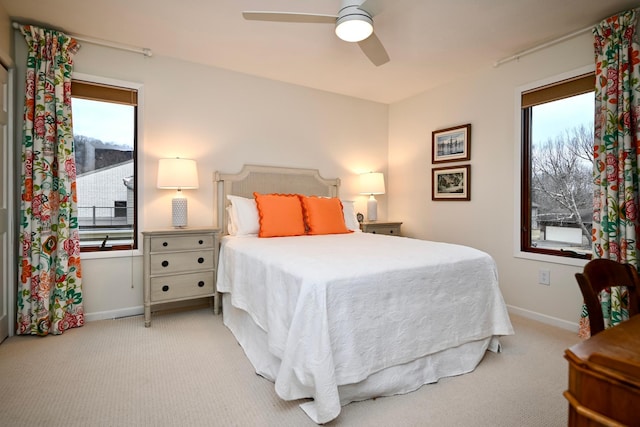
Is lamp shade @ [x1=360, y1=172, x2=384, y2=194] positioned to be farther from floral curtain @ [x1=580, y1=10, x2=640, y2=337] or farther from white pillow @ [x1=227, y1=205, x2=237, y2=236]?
floral curtain @ [x1=580, y1=10, x2=640, y2=337]

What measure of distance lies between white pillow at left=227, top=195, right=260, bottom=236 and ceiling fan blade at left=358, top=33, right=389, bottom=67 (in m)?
Result: 1.72

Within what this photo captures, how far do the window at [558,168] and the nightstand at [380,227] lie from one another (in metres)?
1.47

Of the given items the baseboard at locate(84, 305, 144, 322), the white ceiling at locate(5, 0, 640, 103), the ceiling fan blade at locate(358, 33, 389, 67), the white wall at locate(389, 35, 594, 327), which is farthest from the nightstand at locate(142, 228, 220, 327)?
the white wall at locate(389, 35, 594, 327)

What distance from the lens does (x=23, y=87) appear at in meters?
2.75

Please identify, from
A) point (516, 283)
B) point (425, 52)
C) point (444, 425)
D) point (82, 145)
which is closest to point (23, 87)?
point (82, 145)

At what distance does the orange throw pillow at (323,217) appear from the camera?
3.35 meters

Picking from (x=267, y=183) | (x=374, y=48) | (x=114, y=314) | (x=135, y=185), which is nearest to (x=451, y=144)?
(x=374, y=48)

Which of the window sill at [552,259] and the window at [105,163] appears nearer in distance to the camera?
the window sill at [552,259]

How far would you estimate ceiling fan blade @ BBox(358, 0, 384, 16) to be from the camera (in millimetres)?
1955

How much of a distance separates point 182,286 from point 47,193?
1.29 meters

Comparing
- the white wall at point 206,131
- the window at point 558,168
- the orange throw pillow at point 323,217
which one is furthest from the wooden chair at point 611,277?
the white wall at point 206,131

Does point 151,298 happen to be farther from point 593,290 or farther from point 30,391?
point 593,290

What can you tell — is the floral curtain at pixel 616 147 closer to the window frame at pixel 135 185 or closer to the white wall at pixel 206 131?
the white wall at pixel 206 131

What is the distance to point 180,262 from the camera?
120 inches
